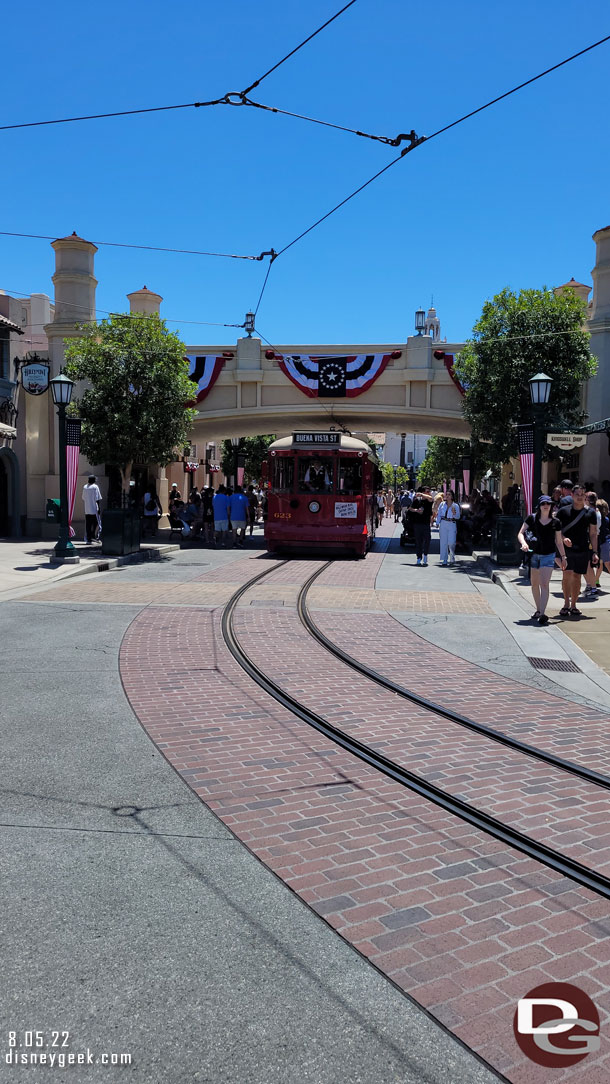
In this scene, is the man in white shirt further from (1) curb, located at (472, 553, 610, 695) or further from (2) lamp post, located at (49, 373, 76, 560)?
(1) curb, located at (472, 553, 610, 695)

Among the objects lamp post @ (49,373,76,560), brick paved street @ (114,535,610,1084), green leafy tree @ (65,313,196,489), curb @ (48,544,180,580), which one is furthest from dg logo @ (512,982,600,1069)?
green leafy tree @ (65,313,196,489)

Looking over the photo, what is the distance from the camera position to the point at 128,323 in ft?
68.2

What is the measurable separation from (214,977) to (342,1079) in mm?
651

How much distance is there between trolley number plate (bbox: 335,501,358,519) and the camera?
781 inches

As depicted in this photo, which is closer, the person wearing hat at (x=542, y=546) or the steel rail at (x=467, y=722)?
the steel rail at (x=467, y=722)

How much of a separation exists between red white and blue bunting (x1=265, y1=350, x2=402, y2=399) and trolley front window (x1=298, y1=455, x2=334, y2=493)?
6801 millimetres

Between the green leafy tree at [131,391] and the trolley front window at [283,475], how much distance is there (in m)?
2.72

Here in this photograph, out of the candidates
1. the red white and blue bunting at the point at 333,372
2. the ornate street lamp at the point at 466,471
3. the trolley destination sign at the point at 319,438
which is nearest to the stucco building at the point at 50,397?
the red white and blue bunting at the point at 333,372

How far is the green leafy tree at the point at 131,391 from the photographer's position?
65.0ft

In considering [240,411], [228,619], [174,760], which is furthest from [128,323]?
[174,760]

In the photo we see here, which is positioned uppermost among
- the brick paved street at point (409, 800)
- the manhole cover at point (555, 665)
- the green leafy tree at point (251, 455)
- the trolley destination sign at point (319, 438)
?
the green leafy tree at point (251, 455)

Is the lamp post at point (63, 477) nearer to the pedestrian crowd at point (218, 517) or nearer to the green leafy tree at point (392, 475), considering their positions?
the pedestrian crowd at point (218, 517)

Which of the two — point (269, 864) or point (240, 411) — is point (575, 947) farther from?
point (240, 411)

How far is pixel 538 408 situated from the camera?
1512 cm
